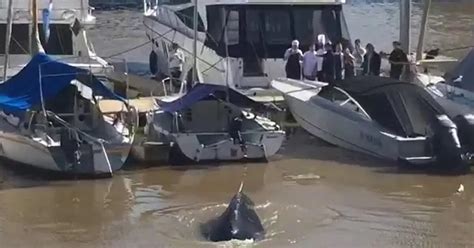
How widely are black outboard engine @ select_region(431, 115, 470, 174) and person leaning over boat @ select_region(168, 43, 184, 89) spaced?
387 inches

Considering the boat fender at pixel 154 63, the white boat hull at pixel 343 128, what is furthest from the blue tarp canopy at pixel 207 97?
the boat fender at pixel 154 63

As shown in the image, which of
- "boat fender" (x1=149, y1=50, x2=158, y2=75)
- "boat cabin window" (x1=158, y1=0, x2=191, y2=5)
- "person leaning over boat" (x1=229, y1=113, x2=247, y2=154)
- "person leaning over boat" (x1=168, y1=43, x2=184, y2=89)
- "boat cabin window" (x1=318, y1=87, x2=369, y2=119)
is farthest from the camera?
"boat fender" (x1=149, y1=50, x2=158, y2=75)

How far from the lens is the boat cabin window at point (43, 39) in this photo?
26.7 meters

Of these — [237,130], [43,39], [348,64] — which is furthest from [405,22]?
[43,39]

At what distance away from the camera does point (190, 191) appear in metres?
17.7

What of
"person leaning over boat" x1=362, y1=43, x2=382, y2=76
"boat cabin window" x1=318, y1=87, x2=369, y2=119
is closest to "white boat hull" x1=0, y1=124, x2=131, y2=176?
"boat cabin window" x1=318, y1=87, x2=369, y2=119

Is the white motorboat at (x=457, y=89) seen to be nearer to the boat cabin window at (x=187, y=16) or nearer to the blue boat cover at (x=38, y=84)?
the blue boat cover at (x=38, y=84)

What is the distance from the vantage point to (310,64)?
77.4ft

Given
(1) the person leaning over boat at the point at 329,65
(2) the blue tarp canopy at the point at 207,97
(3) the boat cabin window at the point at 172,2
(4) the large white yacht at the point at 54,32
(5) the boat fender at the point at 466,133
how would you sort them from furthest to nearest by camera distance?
(3) the boat cabin window at the point at 172,2
(4) the large white yacht at the point at 54,32
(1) the person leaning over boat at the point at 329,65
(2) the blue tarp canopy at the point at 207,97
(5) the boat fender at the point at 466,133

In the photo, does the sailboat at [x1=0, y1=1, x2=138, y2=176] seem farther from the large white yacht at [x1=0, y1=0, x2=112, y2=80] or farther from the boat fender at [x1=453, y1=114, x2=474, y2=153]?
the large white yacht at [x1=0, y1=0, x2=112, y2=80]

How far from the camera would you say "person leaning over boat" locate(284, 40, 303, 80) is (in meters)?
23.3

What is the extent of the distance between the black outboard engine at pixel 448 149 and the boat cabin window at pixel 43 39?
11095 mm

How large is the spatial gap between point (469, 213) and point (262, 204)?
3044mm

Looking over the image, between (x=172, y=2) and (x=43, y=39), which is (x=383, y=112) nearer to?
(x=43, y=39)
